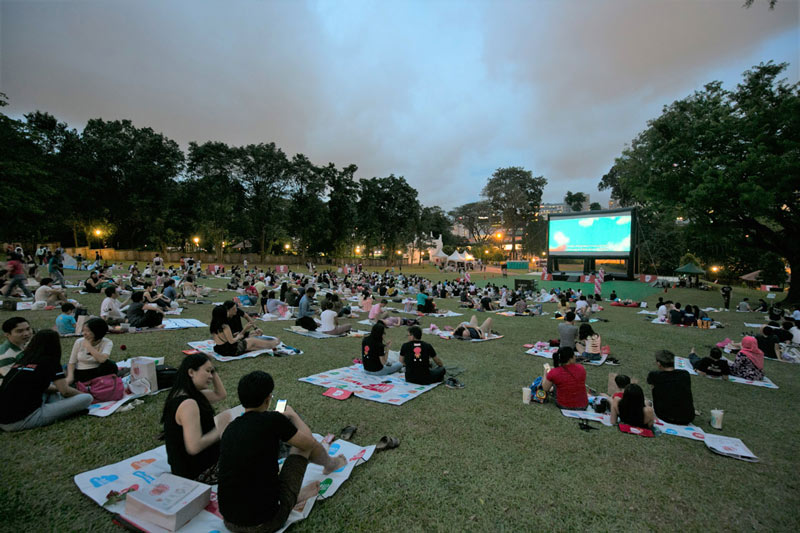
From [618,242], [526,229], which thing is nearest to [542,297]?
[618,242]

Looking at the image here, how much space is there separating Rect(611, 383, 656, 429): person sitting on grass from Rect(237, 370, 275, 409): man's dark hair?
4.46m

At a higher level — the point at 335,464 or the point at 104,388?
the point at 104,388

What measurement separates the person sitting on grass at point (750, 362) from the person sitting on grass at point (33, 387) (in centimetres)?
1089

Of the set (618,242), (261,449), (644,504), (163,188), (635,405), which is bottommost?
(644,504)

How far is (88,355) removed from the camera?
191 inches

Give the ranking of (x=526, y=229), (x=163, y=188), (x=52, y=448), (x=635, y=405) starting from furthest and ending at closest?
(x=526, y=229)
(x=163, y=188)
(x=635, y=405)
(x=52, y=448)

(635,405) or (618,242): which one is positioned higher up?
(618,242)

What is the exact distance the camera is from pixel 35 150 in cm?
2981

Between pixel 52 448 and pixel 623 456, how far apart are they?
6.19 m

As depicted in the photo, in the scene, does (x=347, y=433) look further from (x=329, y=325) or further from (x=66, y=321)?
(x=66, y=321)

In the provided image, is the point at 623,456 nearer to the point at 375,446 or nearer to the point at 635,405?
the point at 635,405

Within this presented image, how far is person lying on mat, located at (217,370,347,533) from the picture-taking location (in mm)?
2363

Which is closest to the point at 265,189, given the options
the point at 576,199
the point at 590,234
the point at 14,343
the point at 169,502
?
the point at 590,234

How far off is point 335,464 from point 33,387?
3.58m
